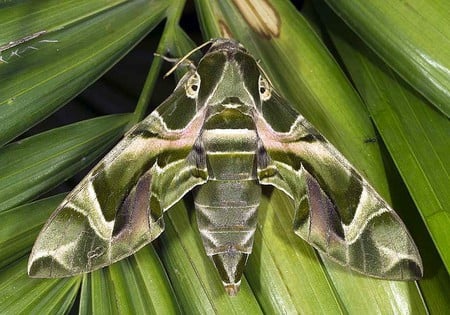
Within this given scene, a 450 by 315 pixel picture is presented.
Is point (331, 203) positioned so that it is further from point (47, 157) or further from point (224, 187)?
point (47, 157)

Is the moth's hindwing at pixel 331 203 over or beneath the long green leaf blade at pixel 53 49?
beneath

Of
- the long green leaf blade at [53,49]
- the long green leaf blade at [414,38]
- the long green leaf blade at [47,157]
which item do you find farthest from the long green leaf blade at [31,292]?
the long green leaf blade at [414,38]

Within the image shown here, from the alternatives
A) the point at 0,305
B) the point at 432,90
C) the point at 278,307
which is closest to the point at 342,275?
the point at 278,307

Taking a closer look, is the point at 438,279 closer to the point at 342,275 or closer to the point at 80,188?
the point at 342,275

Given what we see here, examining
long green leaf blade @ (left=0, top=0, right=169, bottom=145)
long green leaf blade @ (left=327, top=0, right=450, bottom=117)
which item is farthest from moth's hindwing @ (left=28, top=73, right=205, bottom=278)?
long green leaf blade @ (left=327, top=0, right=450, bottom=117)

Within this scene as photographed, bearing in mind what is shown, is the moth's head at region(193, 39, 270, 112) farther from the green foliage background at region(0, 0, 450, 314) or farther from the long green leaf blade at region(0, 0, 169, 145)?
the long green leaf blade at region(0, 0, 169, 145)

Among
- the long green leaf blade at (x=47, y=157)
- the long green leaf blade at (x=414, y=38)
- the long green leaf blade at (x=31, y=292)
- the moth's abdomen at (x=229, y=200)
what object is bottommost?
the long green leaf blade at (x=31, y=292)

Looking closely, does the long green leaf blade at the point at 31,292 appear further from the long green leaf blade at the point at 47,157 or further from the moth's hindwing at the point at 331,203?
the moth's hindwing at the point at 331,203
